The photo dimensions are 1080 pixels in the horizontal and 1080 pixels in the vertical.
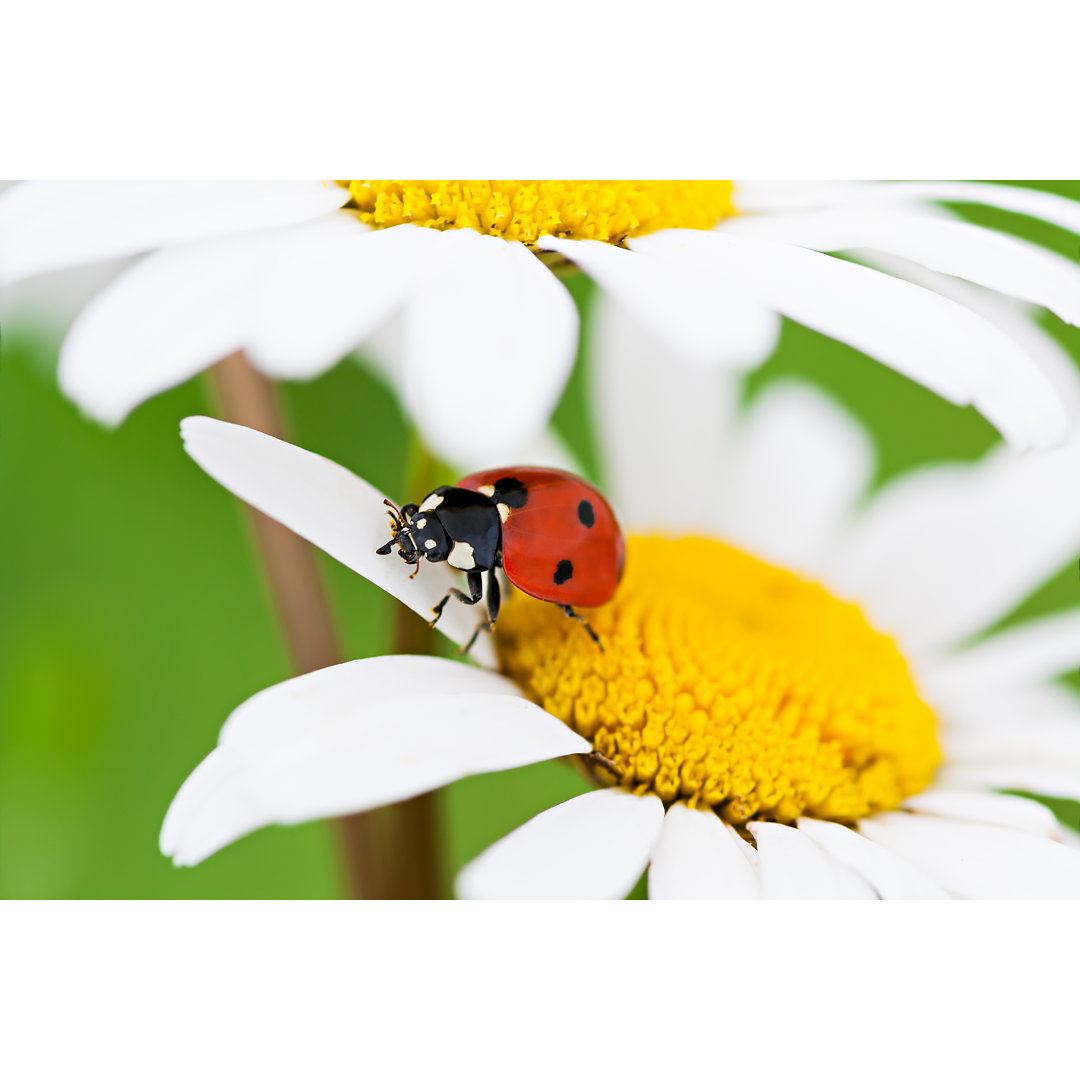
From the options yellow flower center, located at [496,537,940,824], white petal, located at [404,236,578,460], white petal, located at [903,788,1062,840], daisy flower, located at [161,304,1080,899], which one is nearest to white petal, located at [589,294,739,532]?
daisy flower, located at [161,304,1080,899]

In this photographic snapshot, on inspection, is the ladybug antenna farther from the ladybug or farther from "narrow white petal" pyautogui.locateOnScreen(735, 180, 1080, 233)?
"narrow white petal" pyautogui.locateOnScreen(735, 180, 1080, 233)

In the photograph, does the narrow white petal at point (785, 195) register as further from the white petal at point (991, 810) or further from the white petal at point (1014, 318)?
the white petal at point (991, 810)

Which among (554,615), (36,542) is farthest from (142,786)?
(554,615)

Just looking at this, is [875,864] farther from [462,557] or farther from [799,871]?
[462,557]

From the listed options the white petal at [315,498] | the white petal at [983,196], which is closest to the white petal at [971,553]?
the white petal at [983,196]

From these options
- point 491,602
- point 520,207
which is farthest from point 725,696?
point 520,207
